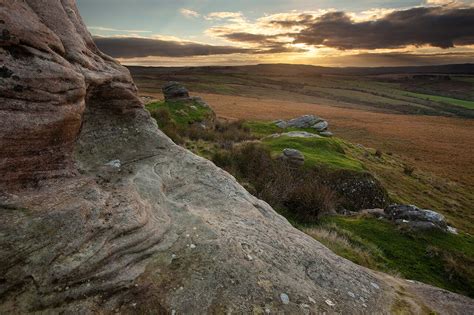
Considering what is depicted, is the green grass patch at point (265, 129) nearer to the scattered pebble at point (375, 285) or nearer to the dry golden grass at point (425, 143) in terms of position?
the dry golden grass at point (425, 143)

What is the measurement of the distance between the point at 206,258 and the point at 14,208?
4310mm

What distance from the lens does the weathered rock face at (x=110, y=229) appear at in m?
7.35

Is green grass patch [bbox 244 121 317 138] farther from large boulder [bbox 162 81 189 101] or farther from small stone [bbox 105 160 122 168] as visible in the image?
small stone [bbox 105 160 122 168]

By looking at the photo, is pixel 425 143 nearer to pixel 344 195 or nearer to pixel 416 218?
pixel 344 195

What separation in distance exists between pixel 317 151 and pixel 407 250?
15.6 m

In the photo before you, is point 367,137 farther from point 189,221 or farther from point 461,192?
point 189,221

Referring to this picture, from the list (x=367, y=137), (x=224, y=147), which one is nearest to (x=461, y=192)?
(x=224, y=147)

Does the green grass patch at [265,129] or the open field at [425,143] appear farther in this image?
the open field at [425,143]

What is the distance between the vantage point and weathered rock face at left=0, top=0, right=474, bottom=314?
24.1 ft

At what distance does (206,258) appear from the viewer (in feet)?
28.4

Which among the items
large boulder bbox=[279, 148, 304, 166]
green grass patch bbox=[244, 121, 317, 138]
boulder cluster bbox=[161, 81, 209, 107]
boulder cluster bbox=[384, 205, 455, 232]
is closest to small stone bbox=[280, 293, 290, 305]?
boulder cluster bbox=[384, 205, 455, 232]

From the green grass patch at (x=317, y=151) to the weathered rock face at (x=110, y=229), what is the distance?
16969 mm

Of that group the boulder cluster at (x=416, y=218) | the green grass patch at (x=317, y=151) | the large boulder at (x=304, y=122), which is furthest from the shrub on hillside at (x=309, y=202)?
the large boulder at (x=304, y=122)

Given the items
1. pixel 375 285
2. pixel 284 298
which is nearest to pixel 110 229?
pixel 284 298
